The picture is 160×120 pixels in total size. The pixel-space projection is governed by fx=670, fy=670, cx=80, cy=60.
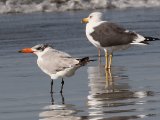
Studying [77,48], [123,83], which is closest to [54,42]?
[77,48]

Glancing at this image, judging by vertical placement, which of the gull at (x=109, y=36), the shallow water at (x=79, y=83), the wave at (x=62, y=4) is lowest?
the wave at (x=62, y=4)

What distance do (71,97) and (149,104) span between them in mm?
1332

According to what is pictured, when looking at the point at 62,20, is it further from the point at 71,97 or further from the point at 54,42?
the point at 71,97

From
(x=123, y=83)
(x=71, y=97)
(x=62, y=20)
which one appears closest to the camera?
(x=71, y=97)

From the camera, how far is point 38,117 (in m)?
8.14

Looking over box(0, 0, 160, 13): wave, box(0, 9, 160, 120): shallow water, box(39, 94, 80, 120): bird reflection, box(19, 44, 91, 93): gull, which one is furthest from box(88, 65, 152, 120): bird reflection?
box(0, 0, 160, 13): wave

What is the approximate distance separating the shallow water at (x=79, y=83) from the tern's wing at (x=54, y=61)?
36 centimetres

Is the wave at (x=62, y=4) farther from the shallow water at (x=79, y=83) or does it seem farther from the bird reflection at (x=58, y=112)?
the bird reflection at (x=58, y=112)

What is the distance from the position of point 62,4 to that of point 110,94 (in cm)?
1527

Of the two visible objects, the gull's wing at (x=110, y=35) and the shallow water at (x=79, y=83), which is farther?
the gull's wing at (x=110, y=35)

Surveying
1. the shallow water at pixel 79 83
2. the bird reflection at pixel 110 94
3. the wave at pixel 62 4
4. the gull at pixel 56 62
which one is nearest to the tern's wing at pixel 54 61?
the gull at pixel 56 62

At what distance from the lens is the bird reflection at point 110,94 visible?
816 cm

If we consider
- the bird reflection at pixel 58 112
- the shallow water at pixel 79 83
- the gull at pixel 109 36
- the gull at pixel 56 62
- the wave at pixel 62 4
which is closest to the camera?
the bird reflection at pixel 58 112

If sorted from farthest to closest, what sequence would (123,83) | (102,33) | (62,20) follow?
(62,20), (102,33), (123,83)
